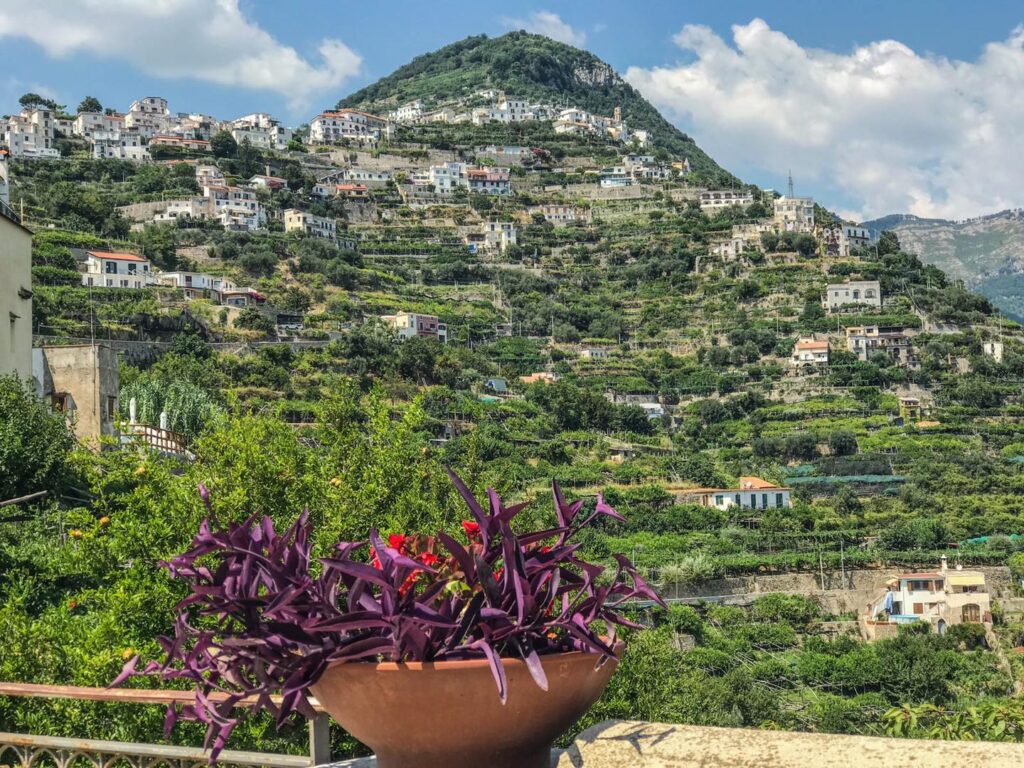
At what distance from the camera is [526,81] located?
151250 millimetres

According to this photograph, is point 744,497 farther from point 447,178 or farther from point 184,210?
point 447,178

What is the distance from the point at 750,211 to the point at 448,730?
102m

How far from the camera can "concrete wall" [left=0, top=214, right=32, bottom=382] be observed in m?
15.6

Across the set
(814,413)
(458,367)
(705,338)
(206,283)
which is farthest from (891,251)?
(206,283)

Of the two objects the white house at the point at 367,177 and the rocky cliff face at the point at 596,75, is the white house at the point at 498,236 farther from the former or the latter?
the rocky cliff face at the point at 596,75

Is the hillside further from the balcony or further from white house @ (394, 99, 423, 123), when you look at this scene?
white house @ (394, 99, 423, 123)

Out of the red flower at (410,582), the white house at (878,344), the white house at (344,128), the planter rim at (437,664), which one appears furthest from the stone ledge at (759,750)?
the white house at (344,128)

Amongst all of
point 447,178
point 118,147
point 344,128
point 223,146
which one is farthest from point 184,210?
point 344,128

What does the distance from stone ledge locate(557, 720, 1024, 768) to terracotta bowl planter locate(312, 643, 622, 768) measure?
90 millimetres

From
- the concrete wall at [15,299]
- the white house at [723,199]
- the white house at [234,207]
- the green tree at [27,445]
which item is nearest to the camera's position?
the green tree at [27,445]

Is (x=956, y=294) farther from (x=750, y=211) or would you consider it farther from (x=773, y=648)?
(x=773, y=648)

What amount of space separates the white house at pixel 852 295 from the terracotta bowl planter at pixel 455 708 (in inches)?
3372

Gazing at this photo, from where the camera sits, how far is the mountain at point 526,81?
147875 millimetres

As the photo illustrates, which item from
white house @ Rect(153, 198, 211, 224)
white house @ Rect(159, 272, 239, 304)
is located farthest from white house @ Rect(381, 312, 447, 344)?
white house @ Rect(153, 198, 211, 224)
